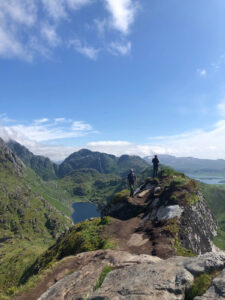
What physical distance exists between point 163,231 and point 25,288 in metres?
16.8

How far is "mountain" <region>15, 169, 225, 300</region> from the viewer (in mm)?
10211

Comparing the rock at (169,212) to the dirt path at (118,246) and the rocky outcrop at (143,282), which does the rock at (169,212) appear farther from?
the rocky outcrop at (143,282)

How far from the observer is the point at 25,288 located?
53.8ft

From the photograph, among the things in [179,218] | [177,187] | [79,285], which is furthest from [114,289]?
[177,187]

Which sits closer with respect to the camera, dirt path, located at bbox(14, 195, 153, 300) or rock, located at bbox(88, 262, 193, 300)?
rock, located at bbox(88, 262, 193, 300)

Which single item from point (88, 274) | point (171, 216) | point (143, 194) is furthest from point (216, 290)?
point (143, 194)

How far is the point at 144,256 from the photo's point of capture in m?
18.0

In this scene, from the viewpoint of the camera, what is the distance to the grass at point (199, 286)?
29.9 ft

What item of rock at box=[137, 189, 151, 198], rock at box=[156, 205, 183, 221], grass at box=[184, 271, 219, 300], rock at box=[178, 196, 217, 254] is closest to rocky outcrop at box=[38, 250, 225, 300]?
grass at box=[184, 271, 219, 300]

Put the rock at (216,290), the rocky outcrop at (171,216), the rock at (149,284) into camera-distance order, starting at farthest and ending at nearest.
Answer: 1. the rocky outcrop at (171,216)
2. the rock at (149,284)
3. the rock at (216,290)

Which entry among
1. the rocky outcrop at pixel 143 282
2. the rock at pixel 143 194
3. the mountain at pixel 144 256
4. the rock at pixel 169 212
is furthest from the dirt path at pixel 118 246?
the rock at pixel 143 194

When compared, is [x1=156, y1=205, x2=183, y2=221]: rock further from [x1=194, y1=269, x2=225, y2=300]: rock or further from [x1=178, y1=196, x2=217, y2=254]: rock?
[x1=194, y1=269, x2=225, y2=300]: rock

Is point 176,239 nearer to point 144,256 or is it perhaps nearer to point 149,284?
point 144,256

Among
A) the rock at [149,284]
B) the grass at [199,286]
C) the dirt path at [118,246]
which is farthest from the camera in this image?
the dirt path at [118,246]
